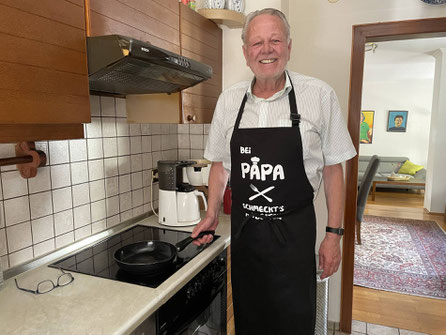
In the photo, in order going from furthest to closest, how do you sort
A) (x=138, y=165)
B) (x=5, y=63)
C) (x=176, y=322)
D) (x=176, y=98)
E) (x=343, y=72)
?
(x=343, y=72) < (x=138, y=165) < (x=176, y=98) < (x=176, y=322) < (x=5, y=63)

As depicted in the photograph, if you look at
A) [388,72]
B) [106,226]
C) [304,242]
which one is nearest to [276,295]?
[304,242]

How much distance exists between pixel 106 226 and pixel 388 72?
6.43 meters

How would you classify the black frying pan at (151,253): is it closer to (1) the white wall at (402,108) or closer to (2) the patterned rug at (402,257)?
(2) the patterned rug at (402,257)

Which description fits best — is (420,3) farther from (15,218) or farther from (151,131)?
(15,218)

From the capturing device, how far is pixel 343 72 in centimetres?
205

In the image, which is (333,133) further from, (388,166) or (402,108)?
(402,108)

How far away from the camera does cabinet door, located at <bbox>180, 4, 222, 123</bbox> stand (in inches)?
61.5

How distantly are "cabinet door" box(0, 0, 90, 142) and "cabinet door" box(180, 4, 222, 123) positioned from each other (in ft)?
2.15

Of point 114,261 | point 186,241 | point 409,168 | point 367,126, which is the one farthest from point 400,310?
point 367,126

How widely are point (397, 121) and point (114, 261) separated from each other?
7381 millimetres

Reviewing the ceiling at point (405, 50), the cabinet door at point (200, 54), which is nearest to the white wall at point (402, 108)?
the ceiling at point (405, 50)

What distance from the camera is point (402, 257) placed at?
11.6 ft

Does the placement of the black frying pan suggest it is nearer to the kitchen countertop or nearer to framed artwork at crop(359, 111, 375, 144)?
the kitchen countertop

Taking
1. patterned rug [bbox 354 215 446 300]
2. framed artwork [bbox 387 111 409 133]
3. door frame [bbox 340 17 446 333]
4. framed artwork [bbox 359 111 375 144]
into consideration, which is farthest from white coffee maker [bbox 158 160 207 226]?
framed artwork [bbox 387 111 409 133]
